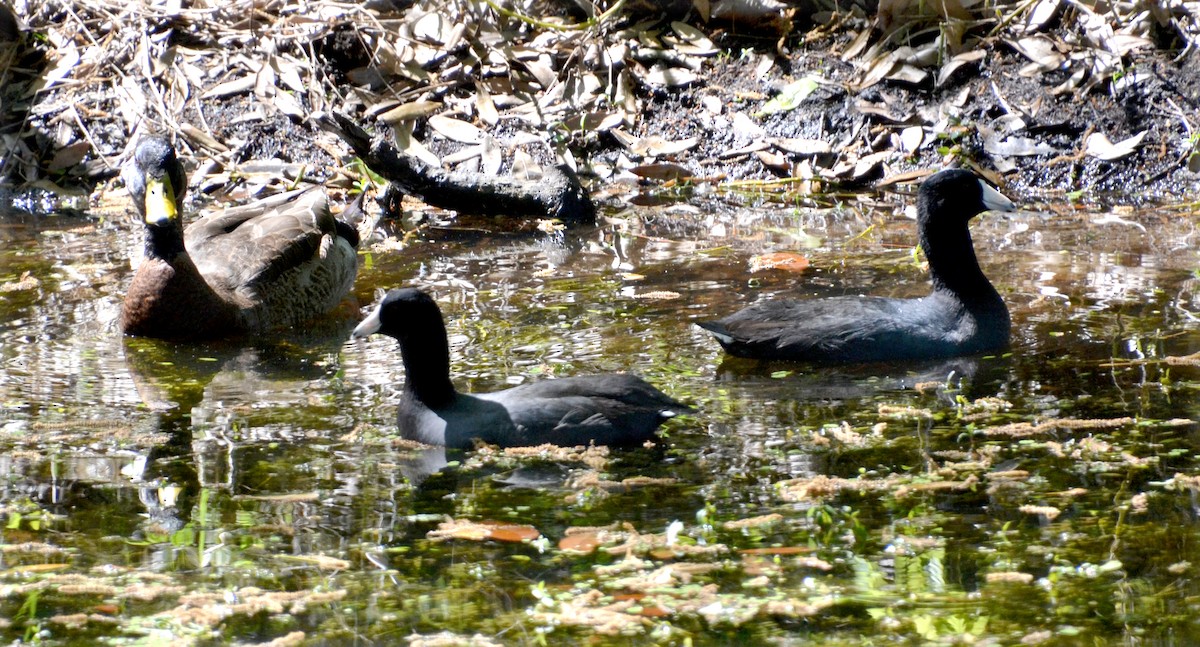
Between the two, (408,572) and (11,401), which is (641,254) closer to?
(11,401)

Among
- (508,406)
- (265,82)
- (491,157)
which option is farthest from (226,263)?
(265,82)

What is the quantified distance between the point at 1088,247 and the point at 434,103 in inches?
233

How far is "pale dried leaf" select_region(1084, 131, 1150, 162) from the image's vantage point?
11.1m

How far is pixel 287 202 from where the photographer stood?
1059cm

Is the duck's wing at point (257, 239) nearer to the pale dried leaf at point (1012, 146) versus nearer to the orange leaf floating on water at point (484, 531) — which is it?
the orange leaf floating on water at point (484, 531)

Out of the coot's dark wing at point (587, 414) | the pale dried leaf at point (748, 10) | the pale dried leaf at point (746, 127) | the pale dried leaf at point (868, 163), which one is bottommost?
the coot's dark wing at point (587, 414)

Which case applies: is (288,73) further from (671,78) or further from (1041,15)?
(1041,15)

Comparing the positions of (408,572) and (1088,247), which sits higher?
(1088,247)

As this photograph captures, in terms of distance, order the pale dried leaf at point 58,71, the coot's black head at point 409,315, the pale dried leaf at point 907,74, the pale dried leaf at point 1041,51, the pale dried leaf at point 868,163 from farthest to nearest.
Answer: the pale dried leaf at point 58,71, the pale dried leaf at point 907,74, the pale dried leaf at point 1041,51, the pale dried leaf at point 868,163, the coot's black head at point 409,315

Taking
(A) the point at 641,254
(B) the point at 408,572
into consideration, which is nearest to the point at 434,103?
(A) the point at 641,254

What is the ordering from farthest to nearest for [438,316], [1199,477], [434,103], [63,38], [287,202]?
[63,38] → [434,103] → [287,202] → [438,316] → [1199,477]

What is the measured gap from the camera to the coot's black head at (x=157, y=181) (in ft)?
27.8

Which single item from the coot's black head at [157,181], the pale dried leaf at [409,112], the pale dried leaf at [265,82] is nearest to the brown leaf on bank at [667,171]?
the pale dried leaf at [409,112]

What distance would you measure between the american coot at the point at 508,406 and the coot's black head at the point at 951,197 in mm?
2209
